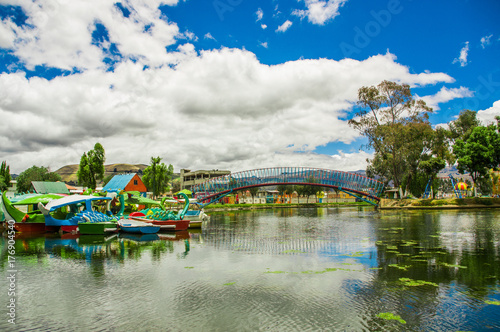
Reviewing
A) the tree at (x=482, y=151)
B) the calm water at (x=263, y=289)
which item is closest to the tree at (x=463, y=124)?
the tree at (x=482, y=151)

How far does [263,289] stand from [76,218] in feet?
73.2

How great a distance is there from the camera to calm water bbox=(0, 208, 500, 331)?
24.3 feet

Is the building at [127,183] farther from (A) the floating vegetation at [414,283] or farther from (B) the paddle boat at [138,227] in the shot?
(A) the floating vegetation at [414,283]

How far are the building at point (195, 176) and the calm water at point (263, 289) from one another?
103696 mm

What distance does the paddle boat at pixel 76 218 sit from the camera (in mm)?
25547

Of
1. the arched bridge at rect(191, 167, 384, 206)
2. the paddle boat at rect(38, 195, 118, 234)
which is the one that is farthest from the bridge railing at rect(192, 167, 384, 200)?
the paddle boat at rect(38, 195, 118, 234)

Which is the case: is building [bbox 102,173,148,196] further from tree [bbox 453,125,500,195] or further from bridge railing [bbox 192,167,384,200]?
tree [bbox 453,125,500,195]

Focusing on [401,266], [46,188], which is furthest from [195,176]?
[401,266]

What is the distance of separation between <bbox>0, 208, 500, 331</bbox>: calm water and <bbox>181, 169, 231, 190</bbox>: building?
340ft

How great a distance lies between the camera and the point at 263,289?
9.89m

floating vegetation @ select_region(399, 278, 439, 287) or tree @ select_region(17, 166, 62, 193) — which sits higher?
tree @ select_region(17, 166, 62, 193)

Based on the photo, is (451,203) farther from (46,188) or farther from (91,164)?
(46,188)

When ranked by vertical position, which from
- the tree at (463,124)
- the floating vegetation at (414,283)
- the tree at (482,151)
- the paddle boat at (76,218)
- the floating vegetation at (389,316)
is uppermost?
the tree at (463,124)

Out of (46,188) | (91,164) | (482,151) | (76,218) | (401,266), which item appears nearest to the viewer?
(401,266)
